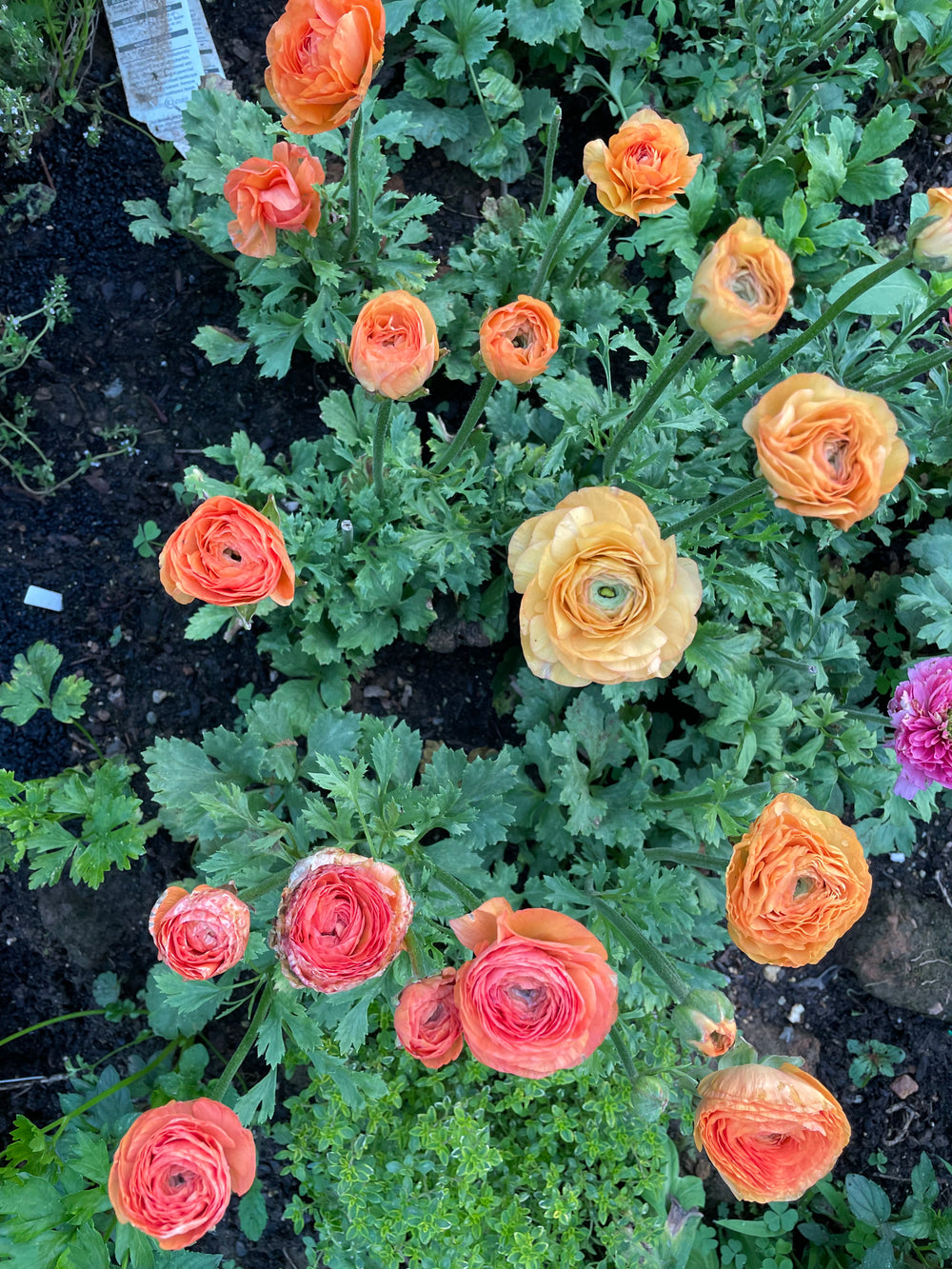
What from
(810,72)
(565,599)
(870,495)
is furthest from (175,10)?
(870,495)

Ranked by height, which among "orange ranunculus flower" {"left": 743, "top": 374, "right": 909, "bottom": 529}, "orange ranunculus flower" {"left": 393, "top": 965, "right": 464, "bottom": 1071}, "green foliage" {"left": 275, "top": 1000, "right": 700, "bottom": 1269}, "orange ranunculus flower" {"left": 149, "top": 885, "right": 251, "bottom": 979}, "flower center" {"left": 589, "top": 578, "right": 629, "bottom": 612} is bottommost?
"green foliage" {"left": 275, "top": 1000, "right": 700, "bottom": 1269}

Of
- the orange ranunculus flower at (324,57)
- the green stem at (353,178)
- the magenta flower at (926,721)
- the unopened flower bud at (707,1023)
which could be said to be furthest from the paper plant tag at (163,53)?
the unopened flower bud at (707,1023)

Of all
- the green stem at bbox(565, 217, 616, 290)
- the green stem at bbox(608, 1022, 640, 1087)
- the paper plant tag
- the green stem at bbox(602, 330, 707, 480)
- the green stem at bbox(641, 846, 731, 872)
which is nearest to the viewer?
the green stem at bbox(602, 330, 707, 480)

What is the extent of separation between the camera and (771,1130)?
4.90ft

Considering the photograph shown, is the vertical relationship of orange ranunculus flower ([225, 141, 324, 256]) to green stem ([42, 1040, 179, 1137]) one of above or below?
above

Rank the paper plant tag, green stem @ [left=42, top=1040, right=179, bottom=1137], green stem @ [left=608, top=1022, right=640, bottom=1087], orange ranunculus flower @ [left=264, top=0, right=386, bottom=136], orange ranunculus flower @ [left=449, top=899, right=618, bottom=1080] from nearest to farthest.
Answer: orange ranunculus flower @ [left=449, top=899, right=618, bottom=1080], orange ranunculus flower @ [left=264, top=0, right=386, bottom=136], green stem @ [left=608, top=1022, right=640, bottom=1087], green stem @ [left=42, top=1040, right=179, bottom=1137], the paper plant tag

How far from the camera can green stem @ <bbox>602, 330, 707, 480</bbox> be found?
1.56 m

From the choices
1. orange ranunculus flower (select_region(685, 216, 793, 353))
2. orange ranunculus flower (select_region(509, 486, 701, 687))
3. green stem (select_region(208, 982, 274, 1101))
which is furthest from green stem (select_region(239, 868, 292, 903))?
orange ranunculus flower (select_region(685, 216, 793, 353))

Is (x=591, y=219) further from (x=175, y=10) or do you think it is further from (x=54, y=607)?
(x=54, y=607)

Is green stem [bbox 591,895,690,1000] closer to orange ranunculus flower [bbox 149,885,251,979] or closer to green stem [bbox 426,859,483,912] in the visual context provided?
green stem [bbox 426,859,483,912]

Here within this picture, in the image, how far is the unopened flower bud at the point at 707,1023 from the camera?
1628 millimetres

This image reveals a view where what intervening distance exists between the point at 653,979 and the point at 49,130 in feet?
10.2

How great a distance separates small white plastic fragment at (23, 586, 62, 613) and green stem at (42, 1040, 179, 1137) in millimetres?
1315

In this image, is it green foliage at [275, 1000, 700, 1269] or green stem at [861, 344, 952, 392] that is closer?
green stem at [861, 344, 952, 392]
